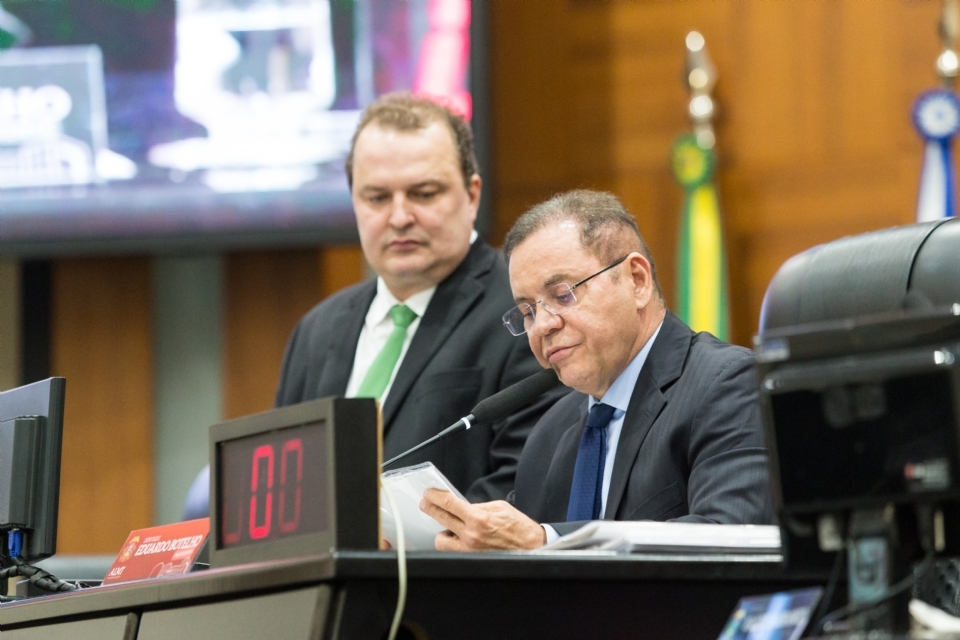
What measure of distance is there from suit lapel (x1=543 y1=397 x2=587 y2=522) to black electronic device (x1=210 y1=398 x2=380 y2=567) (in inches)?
33.7

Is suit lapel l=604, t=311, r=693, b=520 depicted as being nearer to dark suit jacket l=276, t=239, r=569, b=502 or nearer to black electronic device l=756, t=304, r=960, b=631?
dark suit jacket l=276, t=239, r=569, b=502

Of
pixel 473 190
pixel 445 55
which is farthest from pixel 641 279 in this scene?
pixel 445 55

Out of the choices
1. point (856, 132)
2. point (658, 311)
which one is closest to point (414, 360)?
point (658, 311)

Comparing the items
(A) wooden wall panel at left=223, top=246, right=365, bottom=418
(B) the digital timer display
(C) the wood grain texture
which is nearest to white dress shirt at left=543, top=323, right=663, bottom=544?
(B) the digital timer display

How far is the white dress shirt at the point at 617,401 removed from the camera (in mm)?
2084

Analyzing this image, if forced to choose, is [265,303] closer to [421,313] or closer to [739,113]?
[739,113]

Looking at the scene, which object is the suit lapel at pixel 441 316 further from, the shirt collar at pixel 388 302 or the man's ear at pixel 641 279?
the man's ear at pixel 641 279

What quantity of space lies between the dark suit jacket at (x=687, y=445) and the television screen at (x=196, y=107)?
237 centimetres

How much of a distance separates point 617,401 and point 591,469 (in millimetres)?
121

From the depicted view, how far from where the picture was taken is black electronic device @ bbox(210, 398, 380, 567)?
1243 millimetres

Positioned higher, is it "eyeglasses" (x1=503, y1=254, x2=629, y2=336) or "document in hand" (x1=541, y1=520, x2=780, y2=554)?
"eyeglasses" (x1=503, y1=254, x2=629, y2=336)

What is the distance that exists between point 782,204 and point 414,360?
2138mm

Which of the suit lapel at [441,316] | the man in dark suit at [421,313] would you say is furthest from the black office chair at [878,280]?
the suit lapel at [441,316]

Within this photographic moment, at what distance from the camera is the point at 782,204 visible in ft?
14.5
